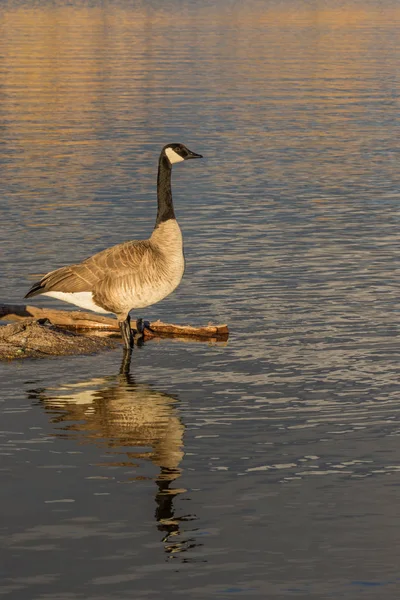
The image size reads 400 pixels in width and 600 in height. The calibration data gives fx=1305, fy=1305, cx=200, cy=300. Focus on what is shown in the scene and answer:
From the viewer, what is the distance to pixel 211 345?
1941cm

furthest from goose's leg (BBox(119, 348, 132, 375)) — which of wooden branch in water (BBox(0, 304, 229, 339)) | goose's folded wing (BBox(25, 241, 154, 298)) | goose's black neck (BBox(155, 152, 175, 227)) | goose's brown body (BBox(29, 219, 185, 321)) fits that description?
goose's black neck (BBox(155, 152, 175, 227))

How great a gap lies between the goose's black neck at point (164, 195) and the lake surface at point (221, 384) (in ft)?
6.31

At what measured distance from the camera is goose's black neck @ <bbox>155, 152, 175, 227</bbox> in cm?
1942

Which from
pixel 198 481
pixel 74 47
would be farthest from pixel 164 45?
pixel 198 481

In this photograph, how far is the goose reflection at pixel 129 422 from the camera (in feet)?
43.2

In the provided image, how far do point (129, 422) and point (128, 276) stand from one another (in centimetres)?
370

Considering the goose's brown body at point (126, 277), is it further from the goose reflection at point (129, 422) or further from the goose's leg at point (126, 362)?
the goose reflection at point (129, 422)

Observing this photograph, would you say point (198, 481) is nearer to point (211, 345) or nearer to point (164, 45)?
point (211, 345)

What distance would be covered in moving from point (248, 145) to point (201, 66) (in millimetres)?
31930

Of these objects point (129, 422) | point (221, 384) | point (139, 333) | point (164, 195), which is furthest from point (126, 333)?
point (129, 422)

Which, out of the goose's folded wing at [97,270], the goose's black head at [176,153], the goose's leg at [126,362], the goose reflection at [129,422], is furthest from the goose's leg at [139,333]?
the goose's black head at [176,153]

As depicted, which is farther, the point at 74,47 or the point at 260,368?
the point at 74,47

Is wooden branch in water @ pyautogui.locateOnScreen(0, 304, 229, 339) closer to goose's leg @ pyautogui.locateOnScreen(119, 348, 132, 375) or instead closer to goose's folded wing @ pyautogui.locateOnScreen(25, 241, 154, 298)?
goose's folded wing @ pyautogui.locateOnScreen(25, 241, 154, 298)

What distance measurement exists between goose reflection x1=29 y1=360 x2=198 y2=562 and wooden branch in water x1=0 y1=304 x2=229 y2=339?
1.76 metres
